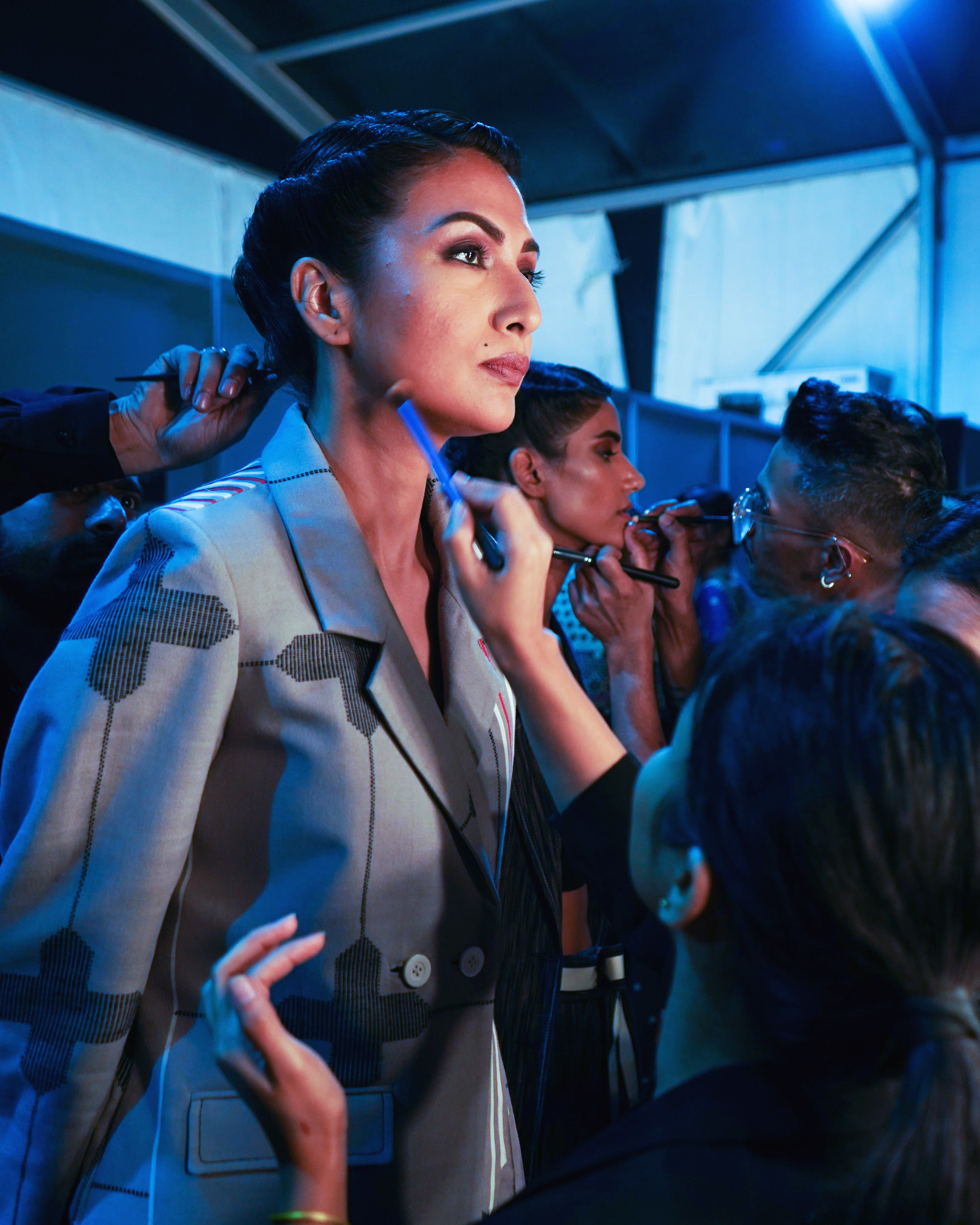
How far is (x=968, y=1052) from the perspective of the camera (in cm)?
55

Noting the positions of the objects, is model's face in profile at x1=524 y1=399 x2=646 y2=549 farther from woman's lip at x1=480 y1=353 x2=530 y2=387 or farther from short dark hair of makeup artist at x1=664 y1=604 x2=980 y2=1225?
short dark hair of makeup artist at x1=664 y1=604 x2=980 y2=1225

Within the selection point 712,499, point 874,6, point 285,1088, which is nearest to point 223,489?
point 285,1088

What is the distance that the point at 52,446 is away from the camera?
4.30ft

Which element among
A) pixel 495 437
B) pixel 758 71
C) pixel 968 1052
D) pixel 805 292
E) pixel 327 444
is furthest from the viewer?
pixel 805 292

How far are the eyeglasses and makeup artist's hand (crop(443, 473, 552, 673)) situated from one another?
3.40 ft

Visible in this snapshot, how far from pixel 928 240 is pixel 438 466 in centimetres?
519

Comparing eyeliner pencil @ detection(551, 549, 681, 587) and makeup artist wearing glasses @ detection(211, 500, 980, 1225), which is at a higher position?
eyeliner pencil @ detection(551, 549, 681, 587)

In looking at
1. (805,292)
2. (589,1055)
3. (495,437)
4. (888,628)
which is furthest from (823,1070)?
(805,292)

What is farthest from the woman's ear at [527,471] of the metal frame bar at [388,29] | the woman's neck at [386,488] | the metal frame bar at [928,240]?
the metal frame bar at [928,240]

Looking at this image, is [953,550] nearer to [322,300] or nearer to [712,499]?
[322,300]

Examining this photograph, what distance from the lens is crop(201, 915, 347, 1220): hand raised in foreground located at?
62cm

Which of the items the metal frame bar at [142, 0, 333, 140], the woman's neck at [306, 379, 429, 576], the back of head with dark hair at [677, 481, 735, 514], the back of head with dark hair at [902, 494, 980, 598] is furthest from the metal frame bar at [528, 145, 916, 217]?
the woman's neck at [306, 379, 429, 576]

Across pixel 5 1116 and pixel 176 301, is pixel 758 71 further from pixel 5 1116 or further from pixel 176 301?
pixel 5 1116

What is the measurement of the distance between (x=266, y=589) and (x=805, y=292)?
5.35 meters
